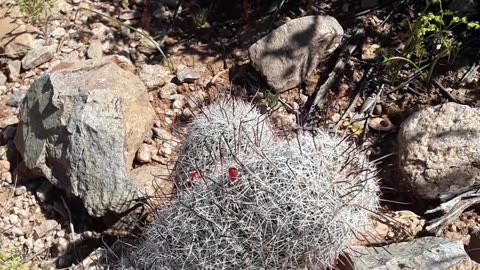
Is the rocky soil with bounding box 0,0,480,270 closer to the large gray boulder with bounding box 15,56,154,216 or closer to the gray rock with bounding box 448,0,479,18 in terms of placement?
the large gray boulder with bounding box 15,56,154,216

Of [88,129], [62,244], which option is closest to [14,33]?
[88,129]

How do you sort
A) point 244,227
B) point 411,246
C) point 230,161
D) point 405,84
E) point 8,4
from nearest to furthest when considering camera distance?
point 244,227 < point 230,161 < point 411,246 < point 405,84 < point 8,4

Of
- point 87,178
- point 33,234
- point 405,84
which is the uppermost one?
point 405,84

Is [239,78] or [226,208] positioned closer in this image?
[226,208]

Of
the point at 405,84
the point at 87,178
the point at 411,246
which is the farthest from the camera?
the point at 405,84

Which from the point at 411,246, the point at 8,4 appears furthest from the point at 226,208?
the point at 8,4

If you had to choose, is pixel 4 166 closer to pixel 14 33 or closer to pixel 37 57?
pixel 37 57

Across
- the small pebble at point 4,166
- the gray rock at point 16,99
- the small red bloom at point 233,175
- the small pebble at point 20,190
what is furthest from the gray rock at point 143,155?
the small red bloom at point 233,175

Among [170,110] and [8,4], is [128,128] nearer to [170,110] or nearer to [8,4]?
[170,110]
